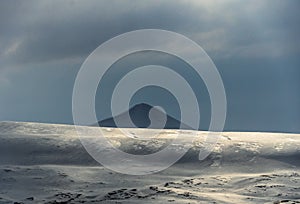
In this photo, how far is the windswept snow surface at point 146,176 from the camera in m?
13.1

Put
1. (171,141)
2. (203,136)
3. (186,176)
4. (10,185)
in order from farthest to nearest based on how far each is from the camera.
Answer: (203,136)
(171,141)
(186,176)
(10,185)

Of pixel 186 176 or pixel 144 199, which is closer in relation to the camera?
pixel 144 199

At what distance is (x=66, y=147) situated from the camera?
1923 cm

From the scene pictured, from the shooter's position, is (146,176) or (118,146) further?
(118,146)

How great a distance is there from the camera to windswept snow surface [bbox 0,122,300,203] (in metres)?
13.1

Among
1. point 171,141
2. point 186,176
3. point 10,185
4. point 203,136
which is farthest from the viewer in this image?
point 203,136

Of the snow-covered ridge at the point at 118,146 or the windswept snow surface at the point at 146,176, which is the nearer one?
the windswept snow surface at the point at 146,176

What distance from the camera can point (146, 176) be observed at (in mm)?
16141

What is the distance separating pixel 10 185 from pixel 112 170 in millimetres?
4189

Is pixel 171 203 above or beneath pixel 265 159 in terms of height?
beneath

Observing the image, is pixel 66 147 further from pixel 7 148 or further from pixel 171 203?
pixel 171 203

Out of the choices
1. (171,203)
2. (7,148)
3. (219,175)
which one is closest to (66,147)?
(7,148)

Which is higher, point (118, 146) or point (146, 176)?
point (118, 146)

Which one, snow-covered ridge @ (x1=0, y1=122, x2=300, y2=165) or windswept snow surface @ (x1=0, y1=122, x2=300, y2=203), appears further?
snow-covered ridge @ (x1=0, y1=122, x2=300, y2=165)
